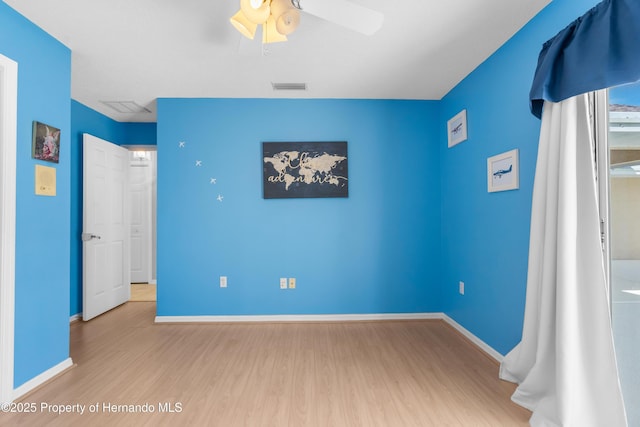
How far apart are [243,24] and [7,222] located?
185 centimetres

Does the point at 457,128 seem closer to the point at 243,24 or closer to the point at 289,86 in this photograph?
the point at 289,86

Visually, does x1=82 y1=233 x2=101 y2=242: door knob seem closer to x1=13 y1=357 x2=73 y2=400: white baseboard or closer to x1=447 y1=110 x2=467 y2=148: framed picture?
x1=13 y1=357 x2=73 y2=400: white baseboard

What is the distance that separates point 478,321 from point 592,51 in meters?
2.10

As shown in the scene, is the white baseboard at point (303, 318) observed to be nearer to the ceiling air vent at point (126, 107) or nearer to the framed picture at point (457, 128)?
the framed picture at point (457, 128)

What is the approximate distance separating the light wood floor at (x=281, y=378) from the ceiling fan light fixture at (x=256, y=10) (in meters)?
2.15

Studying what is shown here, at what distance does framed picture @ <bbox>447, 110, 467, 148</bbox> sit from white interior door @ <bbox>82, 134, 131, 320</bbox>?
3923 mm

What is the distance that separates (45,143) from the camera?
213cm

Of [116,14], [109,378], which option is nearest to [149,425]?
[109,378]

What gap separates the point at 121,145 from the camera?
414 cm

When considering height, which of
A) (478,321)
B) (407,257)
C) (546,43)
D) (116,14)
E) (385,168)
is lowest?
(478,321)

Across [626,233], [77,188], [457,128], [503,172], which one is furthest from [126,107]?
[626,233]

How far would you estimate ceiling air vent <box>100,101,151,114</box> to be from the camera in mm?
3424

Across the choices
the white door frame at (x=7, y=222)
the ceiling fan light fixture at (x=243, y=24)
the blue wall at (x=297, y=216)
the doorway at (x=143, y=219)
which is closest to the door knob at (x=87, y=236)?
the blue wall at (x=297, y=216)

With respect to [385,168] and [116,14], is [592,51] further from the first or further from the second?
[116,14]
